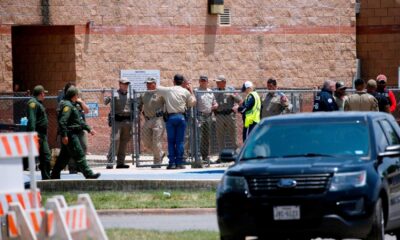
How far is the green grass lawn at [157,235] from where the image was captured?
611 inches

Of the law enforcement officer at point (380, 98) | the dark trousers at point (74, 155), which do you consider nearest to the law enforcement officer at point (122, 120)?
the dark trousers at point (74, 155)

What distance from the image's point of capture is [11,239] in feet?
42.4

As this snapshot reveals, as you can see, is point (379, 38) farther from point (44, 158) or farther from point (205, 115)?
point (44, 158)

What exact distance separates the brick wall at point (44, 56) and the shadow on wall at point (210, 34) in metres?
3.89

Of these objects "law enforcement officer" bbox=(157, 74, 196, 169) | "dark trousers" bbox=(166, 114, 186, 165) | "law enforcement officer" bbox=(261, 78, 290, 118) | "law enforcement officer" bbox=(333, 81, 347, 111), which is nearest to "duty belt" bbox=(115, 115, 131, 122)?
"law enforcement officer" bbox=(157, 74, 196, 169)

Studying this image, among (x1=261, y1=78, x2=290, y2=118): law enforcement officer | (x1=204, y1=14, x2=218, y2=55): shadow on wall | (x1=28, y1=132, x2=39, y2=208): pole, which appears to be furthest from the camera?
(x1=204, y1=14, x2=218, y2=55): shadow on wall

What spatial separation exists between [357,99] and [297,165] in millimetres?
9535

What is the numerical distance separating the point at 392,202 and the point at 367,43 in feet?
80.1

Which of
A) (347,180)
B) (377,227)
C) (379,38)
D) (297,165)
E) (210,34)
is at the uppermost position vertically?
(210,34)

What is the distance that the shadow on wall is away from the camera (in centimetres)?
3431

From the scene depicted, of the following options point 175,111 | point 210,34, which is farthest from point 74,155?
point 210,34

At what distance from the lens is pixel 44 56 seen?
109 feet

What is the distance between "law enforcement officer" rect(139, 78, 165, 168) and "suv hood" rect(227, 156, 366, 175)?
1336cm

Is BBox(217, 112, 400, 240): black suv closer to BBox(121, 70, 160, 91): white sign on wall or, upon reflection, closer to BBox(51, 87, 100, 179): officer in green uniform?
BBox(51, 87, 100, 179): officer in green uniform
